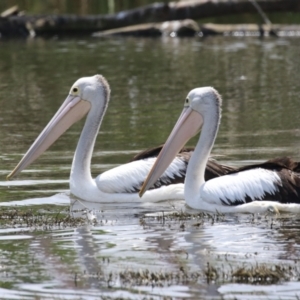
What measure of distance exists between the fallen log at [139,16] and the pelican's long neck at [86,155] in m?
14.6

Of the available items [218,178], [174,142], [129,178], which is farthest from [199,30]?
[218,178]

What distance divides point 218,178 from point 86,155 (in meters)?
1.44

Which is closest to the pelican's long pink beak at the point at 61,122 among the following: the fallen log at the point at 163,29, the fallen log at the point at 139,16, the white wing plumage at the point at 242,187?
the white wing plumage at the point at 242,187

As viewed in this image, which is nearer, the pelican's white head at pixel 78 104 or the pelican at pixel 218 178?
the pelican at pixel 218 178

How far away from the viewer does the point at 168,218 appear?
24.9ft

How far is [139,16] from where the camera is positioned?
24.5m

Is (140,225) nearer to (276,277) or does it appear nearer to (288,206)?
(288,206)

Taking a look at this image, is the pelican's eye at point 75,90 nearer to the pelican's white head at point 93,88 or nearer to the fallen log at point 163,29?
the pelican's white head at point 93,88

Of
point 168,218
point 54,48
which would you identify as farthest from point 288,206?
point 54,48

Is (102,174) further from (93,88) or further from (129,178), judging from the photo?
(93,88)

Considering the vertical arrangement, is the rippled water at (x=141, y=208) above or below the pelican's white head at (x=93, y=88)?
below

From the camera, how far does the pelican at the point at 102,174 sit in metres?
8.46

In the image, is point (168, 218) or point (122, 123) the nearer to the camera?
point (168, 218)

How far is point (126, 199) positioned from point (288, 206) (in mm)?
1559
